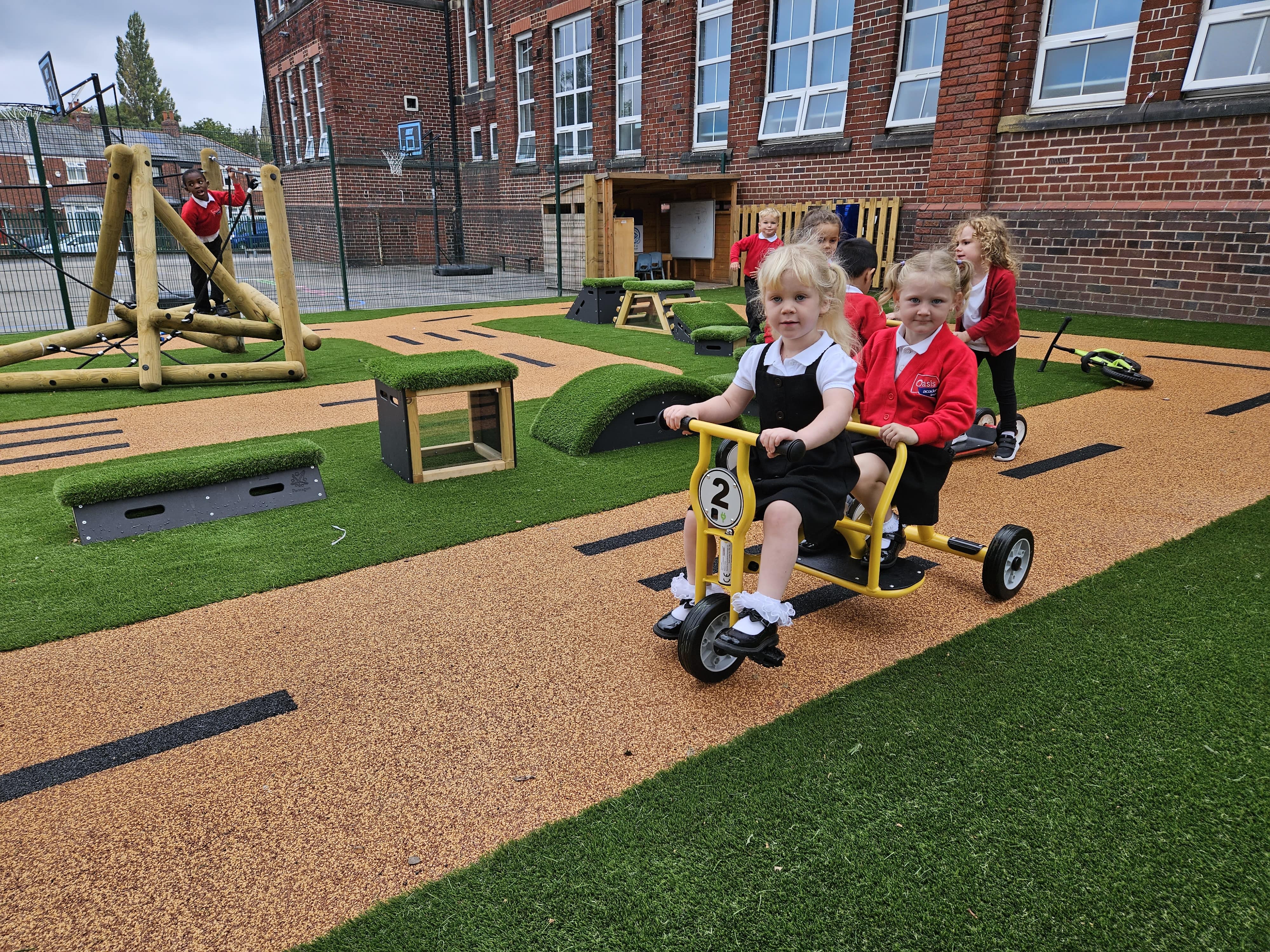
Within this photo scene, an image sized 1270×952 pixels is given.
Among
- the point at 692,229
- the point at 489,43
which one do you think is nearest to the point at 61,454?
the point at 692,229

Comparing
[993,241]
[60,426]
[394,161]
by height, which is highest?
[394,161]

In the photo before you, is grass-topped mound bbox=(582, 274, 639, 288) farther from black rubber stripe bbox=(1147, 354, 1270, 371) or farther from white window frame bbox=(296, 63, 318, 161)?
white window frame bbox=(296, 63, 318, 161)

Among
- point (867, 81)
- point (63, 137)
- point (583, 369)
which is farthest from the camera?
point (63, 137)

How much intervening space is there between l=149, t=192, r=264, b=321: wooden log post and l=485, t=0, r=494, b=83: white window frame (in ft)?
58.3

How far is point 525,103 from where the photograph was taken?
72.8ft

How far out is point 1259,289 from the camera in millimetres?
9594

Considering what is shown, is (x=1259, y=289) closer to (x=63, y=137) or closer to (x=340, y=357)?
(x=340, y=357)

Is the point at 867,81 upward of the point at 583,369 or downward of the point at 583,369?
upward

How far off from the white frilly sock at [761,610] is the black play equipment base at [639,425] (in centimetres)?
313

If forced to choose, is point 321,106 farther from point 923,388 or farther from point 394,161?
point 923,388

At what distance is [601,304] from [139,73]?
4180 inches

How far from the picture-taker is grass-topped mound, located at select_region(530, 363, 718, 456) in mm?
5605

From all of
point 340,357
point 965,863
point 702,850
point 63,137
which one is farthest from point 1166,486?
point 63,137

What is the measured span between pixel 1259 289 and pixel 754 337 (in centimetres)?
630
